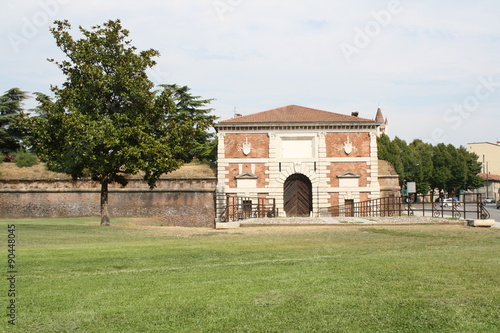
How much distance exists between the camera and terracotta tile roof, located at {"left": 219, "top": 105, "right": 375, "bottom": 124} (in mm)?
37750

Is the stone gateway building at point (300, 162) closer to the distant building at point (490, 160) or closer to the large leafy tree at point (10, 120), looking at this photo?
the large leafy tree at point (10, 120)

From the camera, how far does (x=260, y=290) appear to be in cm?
721

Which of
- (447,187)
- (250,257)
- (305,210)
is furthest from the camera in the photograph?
(447,187)

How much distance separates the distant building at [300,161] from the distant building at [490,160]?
261 feet

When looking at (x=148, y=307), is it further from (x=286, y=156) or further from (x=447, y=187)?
(x=447, y=187)

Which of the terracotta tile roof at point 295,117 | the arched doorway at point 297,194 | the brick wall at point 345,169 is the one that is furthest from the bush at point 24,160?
the brick wall at point 345,169

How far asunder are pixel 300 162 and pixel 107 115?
1706 centimetres

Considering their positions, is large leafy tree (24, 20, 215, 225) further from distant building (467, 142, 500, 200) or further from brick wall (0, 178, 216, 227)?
distant building (467, 142, 500, 200)

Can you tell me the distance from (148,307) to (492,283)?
451 centimetres

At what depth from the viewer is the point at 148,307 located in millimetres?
6453

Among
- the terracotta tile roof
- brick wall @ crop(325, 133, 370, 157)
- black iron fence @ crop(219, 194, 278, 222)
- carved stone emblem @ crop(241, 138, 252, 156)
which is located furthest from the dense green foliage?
black iron fence @ crop(219, 194, 278, 222)

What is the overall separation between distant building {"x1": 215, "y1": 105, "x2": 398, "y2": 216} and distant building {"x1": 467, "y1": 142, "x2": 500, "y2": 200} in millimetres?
79695

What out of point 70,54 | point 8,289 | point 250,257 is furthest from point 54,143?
point 8,289

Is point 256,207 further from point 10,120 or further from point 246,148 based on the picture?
point 10,120
